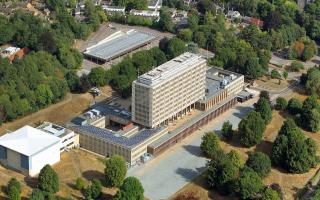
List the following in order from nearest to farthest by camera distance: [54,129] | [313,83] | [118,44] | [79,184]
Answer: [79,184] → [54,129] → [313,83] → [118,44]

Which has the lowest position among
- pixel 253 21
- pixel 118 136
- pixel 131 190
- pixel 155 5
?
pixel 131 190

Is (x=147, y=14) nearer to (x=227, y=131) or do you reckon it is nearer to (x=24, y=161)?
(x=227, y=131)

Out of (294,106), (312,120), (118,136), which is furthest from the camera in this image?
(294,106)

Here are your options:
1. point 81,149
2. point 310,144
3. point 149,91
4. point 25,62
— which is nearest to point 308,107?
point 310,144

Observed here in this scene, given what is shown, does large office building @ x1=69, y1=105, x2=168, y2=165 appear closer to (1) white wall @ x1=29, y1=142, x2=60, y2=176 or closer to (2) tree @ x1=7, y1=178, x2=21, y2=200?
(1) white wall @ x1=29, y1=142, x2=60, y2=176

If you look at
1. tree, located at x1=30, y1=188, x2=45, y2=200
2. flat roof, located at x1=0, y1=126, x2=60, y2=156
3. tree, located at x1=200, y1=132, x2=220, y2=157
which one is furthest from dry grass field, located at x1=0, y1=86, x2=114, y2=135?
tree, located at x1=200, y1=132, x2=220, y2=157

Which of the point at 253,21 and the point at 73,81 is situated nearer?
the point at 73,81

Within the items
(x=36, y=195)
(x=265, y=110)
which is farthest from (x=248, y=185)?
(x=36, y=195)

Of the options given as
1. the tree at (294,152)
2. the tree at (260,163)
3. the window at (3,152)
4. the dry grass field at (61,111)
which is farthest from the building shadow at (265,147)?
the window at (3,152)
